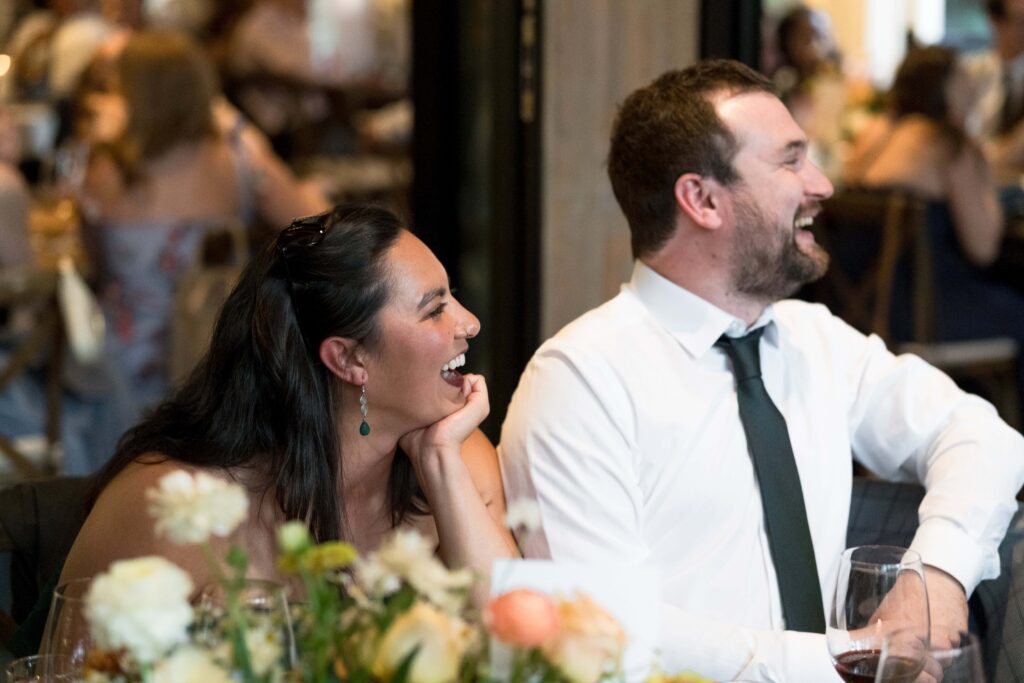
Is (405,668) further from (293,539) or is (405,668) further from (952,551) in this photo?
(952,551)

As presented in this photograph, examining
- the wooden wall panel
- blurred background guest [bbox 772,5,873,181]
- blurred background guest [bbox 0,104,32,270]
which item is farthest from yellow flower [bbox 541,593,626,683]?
blurred background guest [bbox 772,5,873,181]

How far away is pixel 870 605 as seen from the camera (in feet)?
4.73

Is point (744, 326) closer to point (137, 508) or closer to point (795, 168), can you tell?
point (795, 168)

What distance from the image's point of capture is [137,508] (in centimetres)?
179

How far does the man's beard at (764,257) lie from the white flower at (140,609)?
140 centimetres

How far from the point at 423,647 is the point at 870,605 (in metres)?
0.66

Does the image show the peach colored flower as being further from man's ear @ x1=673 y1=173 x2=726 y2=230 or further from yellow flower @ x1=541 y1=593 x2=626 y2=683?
man's ear @ x1=673 y1=173 x2=726 y2=230

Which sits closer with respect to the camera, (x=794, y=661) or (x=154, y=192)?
(x=794, y=661)

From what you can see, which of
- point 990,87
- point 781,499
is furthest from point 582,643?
point 990,87

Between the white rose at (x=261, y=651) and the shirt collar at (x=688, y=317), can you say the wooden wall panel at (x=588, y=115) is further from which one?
the white rose at (x=261, y=651)

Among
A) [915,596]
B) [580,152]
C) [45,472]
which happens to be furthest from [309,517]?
[45,472]

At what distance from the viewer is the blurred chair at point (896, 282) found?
461 centimetres

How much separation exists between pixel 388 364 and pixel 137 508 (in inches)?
14.7

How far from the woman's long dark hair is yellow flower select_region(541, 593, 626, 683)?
3.04 ft
